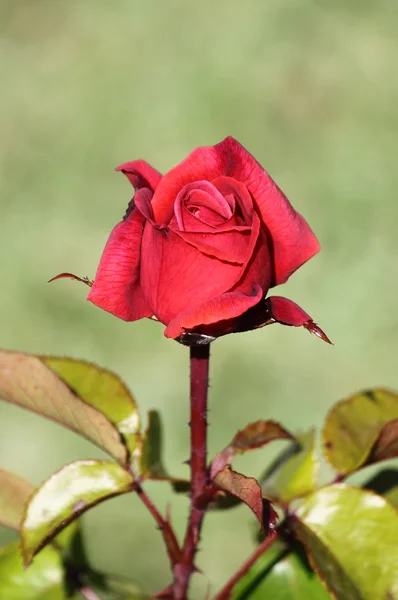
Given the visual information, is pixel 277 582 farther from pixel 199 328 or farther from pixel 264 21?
pixel 264 21

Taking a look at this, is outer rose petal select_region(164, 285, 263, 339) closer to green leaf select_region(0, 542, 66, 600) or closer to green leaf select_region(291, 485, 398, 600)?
green leaf select_region(291, 485, 398, 600)

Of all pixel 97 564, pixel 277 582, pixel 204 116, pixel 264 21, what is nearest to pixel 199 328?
pixel 277 582

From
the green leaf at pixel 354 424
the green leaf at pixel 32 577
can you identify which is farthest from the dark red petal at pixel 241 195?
the green leaf at pixel 32 577

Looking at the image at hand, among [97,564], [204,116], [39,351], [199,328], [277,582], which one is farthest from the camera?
[204,116]

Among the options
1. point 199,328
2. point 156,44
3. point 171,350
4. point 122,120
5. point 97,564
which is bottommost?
point 97,564

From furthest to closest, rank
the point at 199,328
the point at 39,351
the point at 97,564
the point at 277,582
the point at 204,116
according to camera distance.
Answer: the point at 204,116 → the point at 39,351 → the point at 97,564 → the point at 277,582 → the point at 199,328

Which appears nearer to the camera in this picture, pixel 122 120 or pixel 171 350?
pixel 171 350

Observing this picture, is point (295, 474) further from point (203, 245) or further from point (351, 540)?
point (203, 245)
